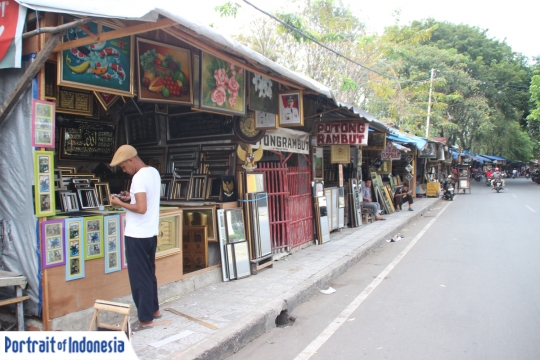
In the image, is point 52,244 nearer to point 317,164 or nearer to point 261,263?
point 261,263

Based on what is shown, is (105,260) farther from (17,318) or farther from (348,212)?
(348,212)

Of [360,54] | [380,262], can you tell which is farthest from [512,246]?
[360,54]

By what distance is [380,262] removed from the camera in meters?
8.49

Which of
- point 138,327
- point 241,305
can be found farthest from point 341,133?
point 138,327

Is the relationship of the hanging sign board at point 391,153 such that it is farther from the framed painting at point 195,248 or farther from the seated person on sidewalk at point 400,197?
the framed painting at point 195,248

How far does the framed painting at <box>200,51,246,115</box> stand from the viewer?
224 inches

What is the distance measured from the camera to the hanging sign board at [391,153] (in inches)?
658

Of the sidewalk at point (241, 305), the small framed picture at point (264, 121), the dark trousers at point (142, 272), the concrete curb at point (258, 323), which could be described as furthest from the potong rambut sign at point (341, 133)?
the dark trousers at point (142, 272)

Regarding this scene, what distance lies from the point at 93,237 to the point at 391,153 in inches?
559

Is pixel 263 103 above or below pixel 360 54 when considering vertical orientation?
below

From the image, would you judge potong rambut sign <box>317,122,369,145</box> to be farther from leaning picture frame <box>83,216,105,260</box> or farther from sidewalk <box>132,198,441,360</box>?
leaning picture frame <box>83,216,105,260</box>

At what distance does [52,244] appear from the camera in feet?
13.3

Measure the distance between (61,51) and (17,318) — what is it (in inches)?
102

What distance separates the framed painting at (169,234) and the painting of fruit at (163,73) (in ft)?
5.10
